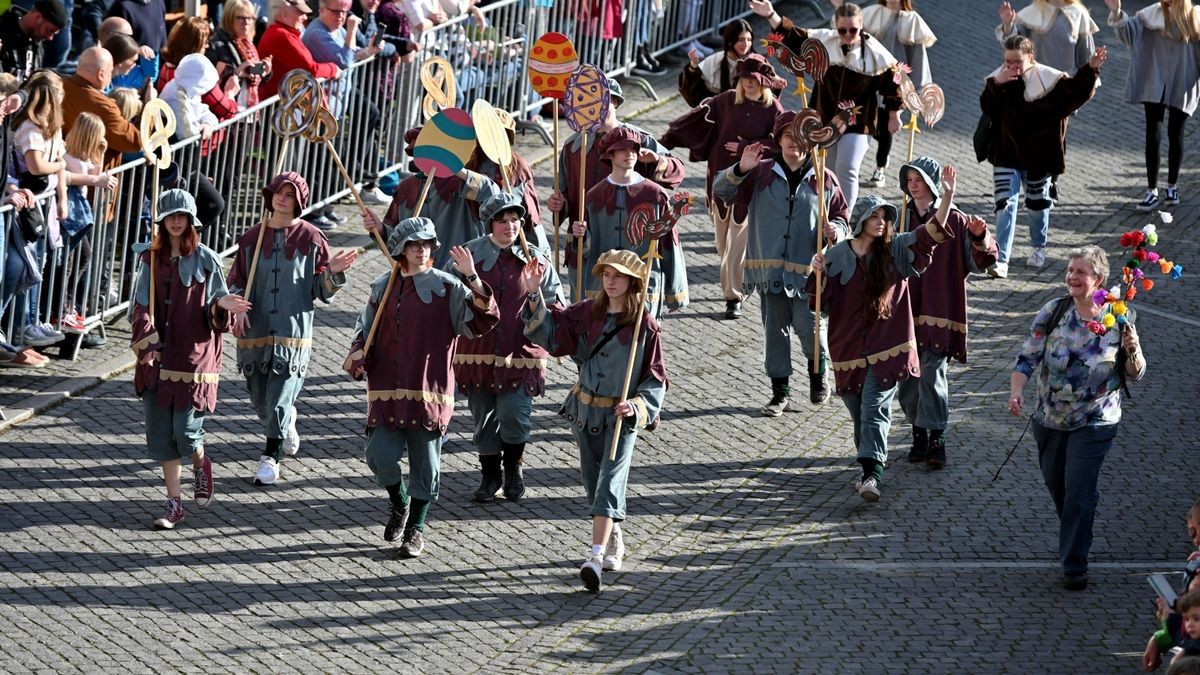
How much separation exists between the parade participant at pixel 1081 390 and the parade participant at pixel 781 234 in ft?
8.56

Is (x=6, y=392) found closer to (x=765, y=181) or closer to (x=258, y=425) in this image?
(x=258, y=425)

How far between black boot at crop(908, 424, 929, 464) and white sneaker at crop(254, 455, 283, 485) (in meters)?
3.82

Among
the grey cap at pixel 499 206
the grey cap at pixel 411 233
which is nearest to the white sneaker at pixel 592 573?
the grey cap at pixel 411 233

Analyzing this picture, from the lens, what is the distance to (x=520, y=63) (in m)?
18.6

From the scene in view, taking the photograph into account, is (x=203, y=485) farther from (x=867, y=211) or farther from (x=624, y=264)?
(x=867, y=211)

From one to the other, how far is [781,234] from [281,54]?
4601mm

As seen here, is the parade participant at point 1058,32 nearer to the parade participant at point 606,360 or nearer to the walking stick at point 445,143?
the walking stick at point 445,143

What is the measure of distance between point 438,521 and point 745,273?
3.08 metres

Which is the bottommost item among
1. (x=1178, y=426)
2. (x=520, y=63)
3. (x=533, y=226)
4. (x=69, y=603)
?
(x=69, y=603)

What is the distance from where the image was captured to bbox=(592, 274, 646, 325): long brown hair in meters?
10.8

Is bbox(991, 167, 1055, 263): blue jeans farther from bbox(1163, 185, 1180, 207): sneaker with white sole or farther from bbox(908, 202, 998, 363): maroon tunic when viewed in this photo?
bbox(908, 202, 998, 363): maroon tunic

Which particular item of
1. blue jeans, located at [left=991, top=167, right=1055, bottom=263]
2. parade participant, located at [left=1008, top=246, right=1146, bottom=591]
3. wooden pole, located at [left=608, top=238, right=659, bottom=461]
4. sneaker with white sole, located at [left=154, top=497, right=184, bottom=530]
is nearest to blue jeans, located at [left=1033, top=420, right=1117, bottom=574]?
parade participant, located at [left=1008, top=246, right=1146, bottom=591]

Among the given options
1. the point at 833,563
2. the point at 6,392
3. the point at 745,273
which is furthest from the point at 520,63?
→ the point at 833,563

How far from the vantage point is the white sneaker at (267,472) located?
11.9 meters
